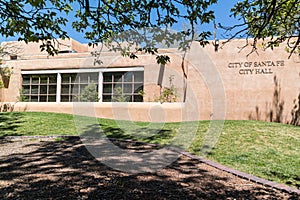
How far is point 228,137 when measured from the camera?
32.4ft

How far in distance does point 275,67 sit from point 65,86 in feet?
41.5

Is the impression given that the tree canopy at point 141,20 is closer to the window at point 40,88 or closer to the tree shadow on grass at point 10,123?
the tree shadow on grass at point 10,123

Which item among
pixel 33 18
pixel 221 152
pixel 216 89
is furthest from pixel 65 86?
pixel 33 18

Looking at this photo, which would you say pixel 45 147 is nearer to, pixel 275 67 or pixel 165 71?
pixel 165 71

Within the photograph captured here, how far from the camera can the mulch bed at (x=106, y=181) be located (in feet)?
15.1

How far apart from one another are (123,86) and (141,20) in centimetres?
1200

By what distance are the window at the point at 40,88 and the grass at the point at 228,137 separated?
14.7ft

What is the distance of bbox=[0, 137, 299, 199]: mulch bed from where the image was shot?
4.61 meters

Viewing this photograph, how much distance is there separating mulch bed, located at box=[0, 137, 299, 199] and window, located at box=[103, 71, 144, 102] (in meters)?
9.64

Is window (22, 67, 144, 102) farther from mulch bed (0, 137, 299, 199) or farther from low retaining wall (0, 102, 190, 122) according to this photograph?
mulch bed (0, 137, 299, 199)

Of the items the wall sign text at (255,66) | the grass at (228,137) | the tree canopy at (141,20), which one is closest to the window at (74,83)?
the grass at (228,137)

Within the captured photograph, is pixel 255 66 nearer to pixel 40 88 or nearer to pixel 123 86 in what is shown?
pixel 123 86

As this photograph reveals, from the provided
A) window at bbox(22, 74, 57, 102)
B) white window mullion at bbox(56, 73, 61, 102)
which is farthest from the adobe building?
window at bbox(22, 74, 57, 102)

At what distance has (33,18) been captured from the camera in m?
4.78
